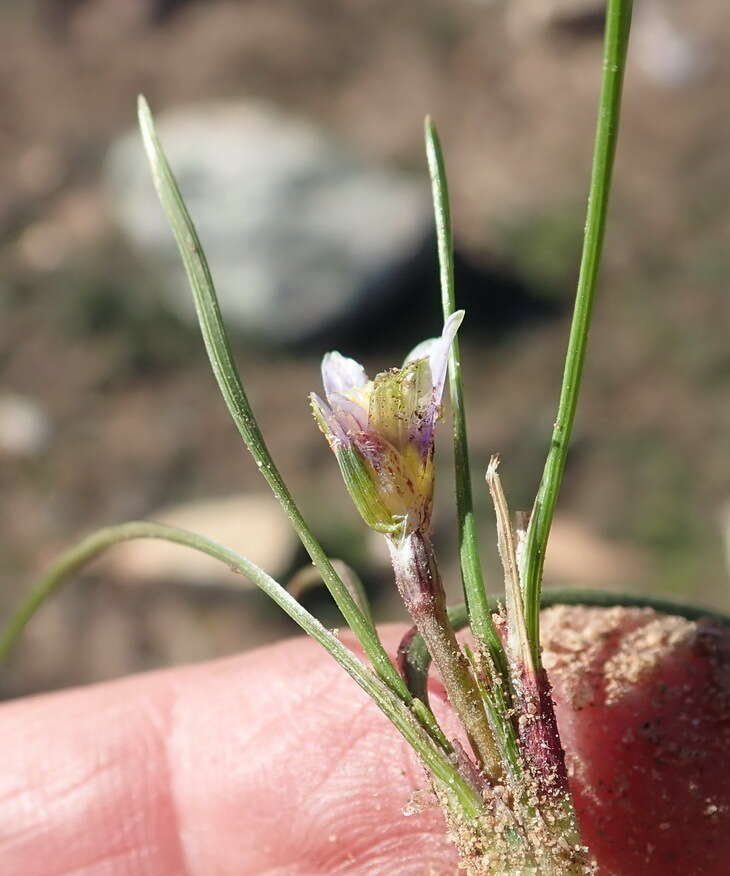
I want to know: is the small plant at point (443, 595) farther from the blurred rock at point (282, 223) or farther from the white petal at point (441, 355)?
the blurred rock at point (282, 223)

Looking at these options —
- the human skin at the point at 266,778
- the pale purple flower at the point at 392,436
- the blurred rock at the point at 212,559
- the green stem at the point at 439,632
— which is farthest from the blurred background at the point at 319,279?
the pale purple flower at the point at 392,436

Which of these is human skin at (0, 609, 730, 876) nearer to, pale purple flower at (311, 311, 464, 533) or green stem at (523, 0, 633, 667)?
green stem at (523, 0, 633, 667)

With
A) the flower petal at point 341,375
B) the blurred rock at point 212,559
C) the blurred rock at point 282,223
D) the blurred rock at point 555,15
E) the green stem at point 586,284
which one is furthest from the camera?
the blurred rock at point 555,15

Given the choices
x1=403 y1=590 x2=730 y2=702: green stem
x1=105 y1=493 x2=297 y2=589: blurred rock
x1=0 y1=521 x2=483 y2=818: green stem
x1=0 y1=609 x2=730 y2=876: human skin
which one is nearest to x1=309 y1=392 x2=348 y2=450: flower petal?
x1=0 y1=521 x2=483 y2=818: green stem

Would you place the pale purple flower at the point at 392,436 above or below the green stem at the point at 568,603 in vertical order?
above

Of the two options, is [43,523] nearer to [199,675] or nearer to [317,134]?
[199,675]

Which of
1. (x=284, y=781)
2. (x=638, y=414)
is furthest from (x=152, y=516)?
(x=284, y=781)

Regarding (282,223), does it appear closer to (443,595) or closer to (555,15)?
(555,15)
